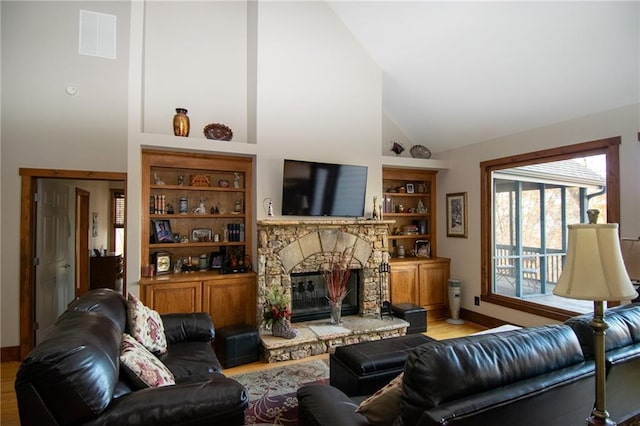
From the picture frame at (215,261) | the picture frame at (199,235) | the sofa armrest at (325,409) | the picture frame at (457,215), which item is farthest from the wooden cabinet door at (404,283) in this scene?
the sofa armrest at (325,409)

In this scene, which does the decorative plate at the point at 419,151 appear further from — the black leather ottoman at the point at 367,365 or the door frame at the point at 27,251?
the door frame at the point at 27,251

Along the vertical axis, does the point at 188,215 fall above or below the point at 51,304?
above

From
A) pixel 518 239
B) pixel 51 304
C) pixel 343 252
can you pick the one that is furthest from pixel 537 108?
pixel 51 304

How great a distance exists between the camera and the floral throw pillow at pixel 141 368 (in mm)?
1809

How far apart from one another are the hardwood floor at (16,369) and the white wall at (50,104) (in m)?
0.40

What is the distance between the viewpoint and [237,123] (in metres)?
4.72

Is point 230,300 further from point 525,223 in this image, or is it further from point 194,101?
point 525,223

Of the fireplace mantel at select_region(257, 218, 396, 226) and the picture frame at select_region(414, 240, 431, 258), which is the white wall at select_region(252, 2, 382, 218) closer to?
the fireplace mantel at select_region(257, 218, 396, 226)

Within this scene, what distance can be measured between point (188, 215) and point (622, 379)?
4.23 m

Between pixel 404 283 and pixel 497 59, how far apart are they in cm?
326

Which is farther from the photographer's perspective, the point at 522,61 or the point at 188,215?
the point at 188,215

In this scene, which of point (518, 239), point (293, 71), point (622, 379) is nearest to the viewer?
point (622, 379)

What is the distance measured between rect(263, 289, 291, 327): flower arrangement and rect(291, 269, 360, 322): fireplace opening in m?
0.59

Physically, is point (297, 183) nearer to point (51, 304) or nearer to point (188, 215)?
point (188, 215)
